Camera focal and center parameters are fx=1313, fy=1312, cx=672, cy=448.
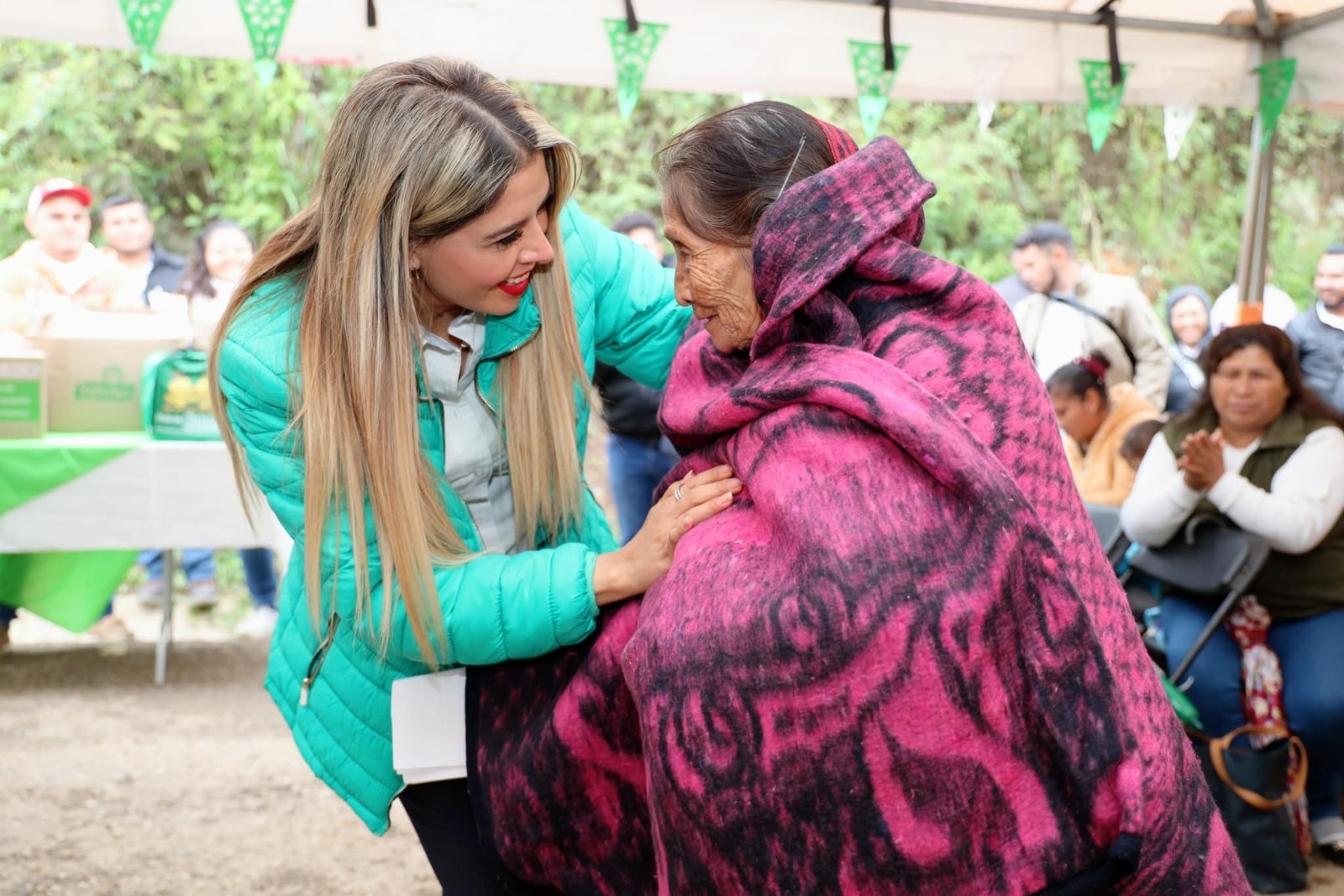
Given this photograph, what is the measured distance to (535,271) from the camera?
1918mm

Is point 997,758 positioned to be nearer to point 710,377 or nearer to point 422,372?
point 710,377

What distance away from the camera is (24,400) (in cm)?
480

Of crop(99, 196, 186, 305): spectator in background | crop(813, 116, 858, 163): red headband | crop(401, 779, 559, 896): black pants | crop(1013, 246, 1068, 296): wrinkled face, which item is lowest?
crop(401, 779, 559, 896): black pants

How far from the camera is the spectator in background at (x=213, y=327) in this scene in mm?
5945

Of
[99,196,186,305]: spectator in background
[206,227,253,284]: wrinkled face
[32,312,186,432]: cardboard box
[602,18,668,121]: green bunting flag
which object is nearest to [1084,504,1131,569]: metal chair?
[602,18,668,121]: green bunting flag

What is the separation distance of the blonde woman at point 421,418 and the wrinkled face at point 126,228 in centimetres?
484

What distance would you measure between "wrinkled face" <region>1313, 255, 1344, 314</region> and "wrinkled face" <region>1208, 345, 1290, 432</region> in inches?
124

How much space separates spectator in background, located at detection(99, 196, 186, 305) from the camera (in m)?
6.17

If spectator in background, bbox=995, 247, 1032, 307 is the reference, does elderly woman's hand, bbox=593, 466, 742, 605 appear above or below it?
above

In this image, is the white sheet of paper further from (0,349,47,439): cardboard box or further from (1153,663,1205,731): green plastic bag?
(0,349,47,439): cardboard box

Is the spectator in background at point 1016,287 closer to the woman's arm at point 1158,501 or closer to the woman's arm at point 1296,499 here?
the woman's arm at point 1158,501

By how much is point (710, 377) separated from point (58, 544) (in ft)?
13.1

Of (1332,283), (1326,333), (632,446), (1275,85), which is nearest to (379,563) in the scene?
(632,446)

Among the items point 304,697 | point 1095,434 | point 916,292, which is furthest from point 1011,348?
point 1095,434
